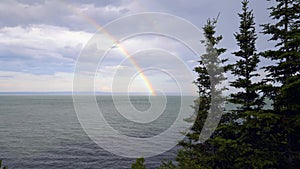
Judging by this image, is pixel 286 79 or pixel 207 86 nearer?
pixel 286 79

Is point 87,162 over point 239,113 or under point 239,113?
→ under

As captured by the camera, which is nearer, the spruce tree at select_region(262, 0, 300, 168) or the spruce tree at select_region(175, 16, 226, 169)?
the spruce tree at select_region(262, 0, 300, 168)

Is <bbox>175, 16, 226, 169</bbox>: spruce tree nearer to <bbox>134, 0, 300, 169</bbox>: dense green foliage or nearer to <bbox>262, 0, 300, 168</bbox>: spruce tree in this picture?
<bbox>134, 0, 300, 169</bbox>: dense green foliage

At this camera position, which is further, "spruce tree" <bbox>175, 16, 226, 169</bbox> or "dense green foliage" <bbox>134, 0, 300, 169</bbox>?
"spruce tree" <bbox>175, 16, 226, 169</bbox>

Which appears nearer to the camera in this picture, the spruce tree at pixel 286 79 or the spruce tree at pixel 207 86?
the spruce tree at pixel 286 79

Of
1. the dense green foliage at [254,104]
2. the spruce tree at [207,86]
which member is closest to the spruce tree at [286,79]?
the dense green foliage at [254,104]

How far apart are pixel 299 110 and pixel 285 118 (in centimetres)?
96

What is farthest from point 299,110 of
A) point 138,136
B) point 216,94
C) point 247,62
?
point 138,136

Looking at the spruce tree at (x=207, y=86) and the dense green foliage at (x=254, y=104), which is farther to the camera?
the spruce tree at (x=207, y=86)

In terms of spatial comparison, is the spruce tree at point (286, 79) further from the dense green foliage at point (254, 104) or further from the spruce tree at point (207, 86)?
the spruce tree at point (207, 86)

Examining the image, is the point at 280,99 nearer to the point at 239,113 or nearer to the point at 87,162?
the point at 239,113

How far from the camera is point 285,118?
13.8 metres

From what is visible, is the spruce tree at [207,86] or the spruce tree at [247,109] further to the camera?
the spruce tree at [207,86]

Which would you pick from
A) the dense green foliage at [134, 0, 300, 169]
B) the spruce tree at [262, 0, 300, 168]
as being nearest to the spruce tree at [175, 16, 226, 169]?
the dense green foliage at [134, 0, 300, 169]
